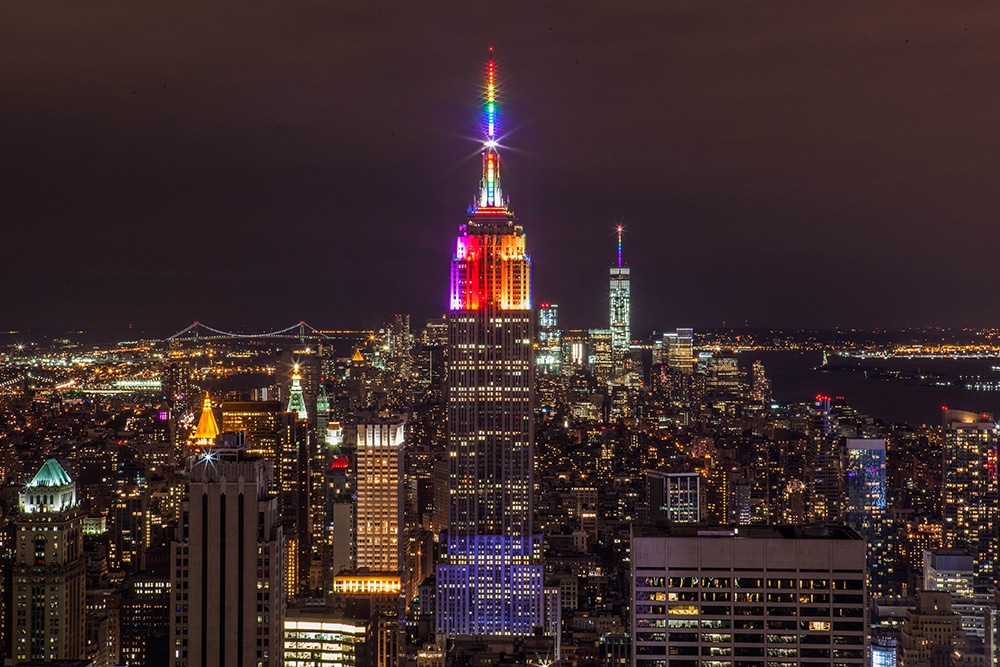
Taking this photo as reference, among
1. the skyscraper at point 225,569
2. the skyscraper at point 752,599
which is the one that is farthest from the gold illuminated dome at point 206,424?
the skyscraper at point 752,599

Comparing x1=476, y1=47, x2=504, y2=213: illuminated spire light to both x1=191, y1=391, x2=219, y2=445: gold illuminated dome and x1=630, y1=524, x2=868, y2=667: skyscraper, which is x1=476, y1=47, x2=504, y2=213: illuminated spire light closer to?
x1=191, y1=391, x2=219, y2=445: gold illuminated dome

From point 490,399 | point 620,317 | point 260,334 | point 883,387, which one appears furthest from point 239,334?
point 883,387

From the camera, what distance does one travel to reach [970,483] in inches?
1022

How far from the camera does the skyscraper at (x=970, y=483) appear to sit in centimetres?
2423

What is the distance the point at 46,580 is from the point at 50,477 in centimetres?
139

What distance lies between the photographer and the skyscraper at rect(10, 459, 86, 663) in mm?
15711

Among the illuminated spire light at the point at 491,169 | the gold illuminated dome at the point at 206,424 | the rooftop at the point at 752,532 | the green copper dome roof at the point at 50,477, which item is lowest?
the rooftop at the point at 752,532

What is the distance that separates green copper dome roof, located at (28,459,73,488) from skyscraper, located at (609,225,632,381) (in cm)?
1080

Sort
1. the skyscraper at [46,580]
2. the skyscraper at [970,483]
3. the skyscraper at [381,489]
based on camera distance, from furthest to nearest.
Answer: the skyscraper at [381,489], the skyscraper at [970,483], the skyscraper at [46,580]

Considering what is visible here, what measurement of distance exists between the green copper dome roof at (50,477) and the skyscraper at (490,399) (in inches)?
361

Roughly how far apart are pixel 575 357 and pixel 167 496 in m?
15.4

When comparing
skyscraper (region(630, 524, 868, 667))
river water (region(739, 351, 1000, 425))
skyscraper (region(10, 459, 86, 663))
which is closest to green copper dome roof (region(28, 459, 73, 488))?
skyscraper (region(10, 459, 86, 663))

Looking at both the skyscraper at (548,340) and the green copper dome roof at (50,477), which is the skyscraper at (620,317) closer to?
the skyscraper at (548,340)

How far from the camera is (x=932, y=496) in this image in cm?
2650
